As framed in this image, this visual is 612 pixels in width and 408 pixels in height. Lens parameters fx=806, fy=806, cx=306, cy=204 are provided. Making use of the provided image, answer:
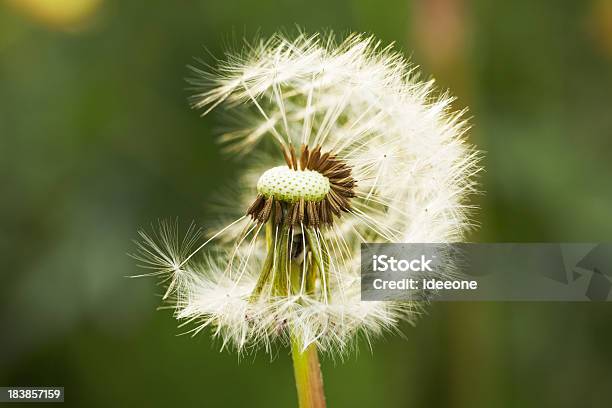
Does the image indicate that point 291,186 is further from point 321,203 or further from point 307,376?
point 307,376

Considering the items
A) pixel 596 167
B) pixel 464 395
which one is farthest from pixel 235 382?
pixel 596 167

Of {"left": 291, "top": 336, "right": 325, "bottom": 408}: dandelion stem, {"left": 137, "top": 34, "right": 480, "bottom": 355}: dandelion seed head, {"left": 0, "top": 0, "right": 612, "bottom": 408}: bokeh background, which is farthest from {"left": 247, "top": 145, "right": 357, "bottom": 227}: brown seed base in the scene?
{"left": 0, "top": 0, "right": 612, "bottom": 408}: bokeh background

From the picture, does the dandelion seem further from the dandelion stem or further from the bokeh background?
the bokeh background

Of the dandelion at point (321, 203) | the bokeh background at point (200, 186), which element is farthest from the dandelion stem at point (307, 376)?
the bokeh background at point (200, 186)

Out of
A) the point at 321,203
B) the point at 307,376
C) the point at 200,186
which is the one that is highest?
the point at 200,186

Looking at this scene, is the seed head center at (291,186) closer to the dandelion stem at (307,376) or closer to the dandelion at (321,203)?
the dandelion at (321,203)

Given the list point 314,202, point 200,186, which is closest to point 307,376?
point 314,202
